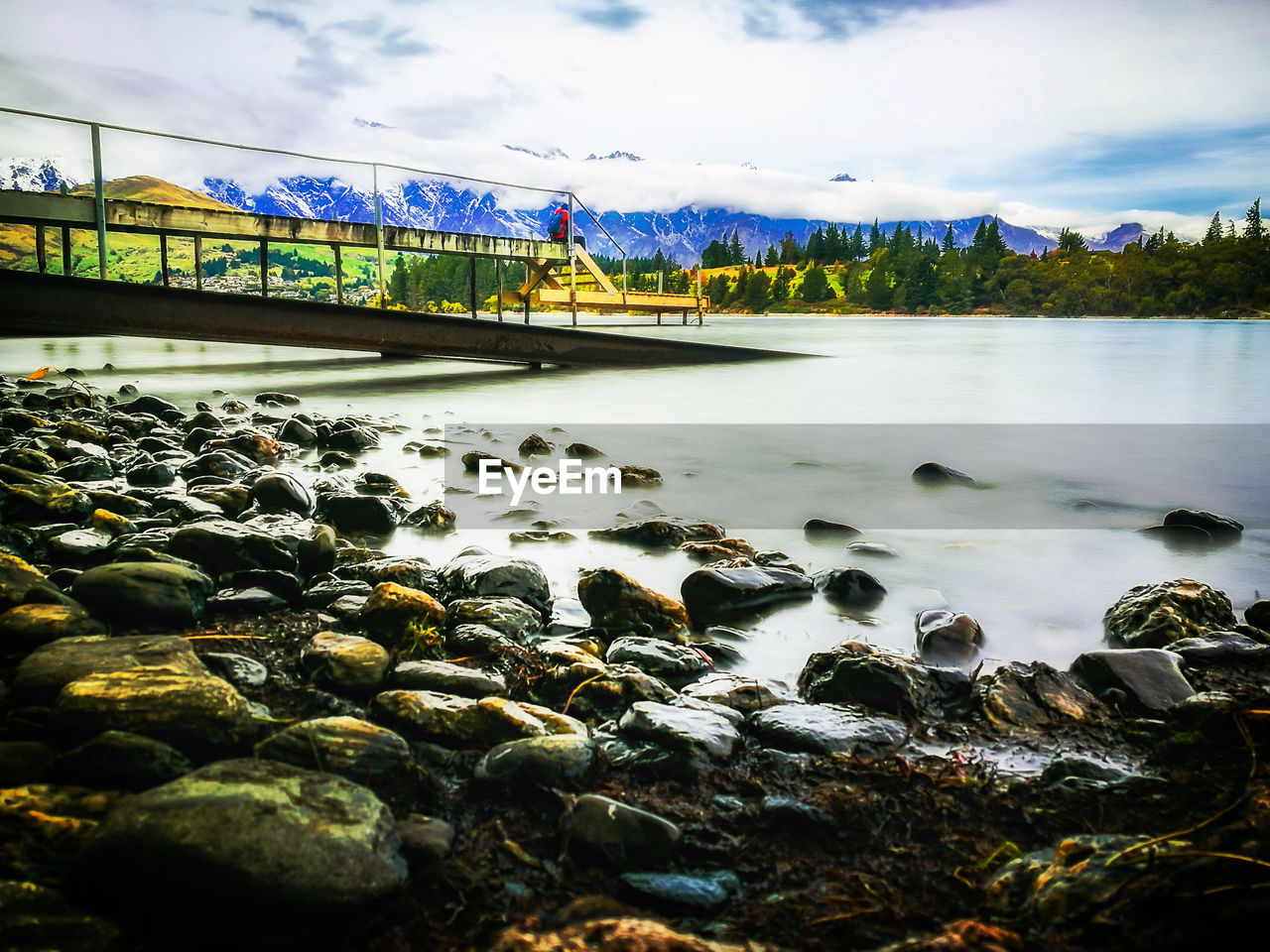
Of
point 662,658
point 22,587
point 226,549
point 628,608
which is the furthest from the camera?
point 226,549

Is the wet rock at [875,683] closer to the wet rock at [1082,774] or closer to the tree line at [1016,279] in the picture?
the wet rock at [1082,774]

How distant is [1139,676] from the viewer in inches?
77.8

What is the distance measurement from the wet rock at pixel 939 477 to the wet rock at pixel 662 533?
203 cm

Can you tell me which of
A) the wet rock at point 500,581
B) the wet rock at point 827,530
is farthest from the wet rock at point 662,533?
the wet rock at point 500,581

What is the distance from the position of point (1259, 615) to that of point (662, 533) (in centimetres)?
208

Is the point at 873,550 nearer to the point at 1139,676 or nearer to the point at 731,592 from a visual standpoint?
the point at 731,592

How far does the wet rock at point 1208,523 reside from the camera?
3.75 meters

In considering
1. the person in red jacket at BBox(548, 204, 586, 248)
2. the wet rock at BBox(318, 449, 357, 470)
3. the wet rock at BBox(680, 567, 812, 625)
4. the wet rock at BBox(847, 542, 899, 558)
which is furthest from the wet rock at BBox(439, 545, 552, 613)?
the person in red jacket at BBox(548, 204, 586, 248)

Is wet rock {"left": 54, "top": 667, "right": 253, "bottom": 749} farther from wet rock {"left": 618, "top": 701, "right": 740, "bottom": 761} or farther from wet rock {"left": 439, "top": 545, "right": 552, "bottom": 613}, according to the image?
wet rock {"left": 439, "top": 545, "right": 552, "bottom": 613}

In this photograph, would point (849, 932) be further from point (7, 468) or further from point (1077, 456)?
point (1077, 456)

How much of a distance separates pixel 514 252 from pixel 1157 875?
58.6ft

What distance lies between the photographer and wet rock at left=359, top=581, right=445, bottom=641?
218 centimetres

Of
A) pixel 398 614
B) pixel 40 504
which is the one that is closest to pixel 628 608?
pixel 398 614

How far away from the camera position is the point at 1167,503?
15.1ft
